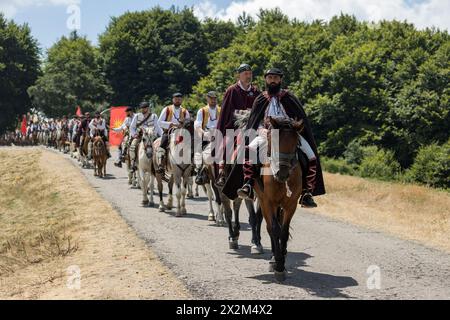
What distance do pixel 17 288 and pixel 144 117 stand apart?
9631 millimetres

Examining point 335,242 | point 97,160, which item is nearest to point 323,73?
point 97,160

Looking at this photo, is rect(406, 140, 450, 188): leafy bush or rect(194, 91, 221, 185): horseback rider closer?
rect(194, 91, 221, 185): horseback rider

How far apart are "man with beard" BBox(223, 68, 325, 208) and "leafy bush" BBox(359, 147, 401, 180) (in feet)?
100.0

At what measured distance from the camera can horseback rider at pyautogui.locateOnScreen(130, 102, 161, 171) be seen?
18.0 metres

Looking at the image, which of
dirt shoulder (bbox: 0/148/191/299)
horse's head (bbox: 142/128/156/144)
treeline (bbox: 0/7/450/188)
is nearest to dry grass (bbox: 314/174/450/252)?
horse's head (bbox: 142/128/156/144)

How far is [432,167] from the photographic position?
38000 millimetres

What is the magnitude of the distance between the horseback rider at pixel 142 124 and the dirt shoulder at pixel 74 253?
218cm

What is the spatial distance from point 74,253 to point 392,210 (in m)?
10.9

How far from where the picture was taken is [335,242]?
1173cm

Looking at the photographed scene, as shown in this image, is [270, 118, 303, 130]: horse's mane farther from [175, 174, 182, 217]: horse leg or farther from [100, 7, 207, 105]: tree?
[100, 7, 207, 105]: tree

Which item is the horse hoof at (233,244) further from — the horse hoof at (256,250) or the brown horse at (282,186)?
the brown horse at (282,186)

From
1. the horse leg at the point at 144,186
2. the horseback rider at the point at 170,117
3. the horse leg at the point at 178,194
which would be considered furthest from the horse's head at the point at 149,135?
the horse leg at the point at 178,194

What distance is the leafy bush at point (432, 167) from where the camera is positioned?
3747cm
